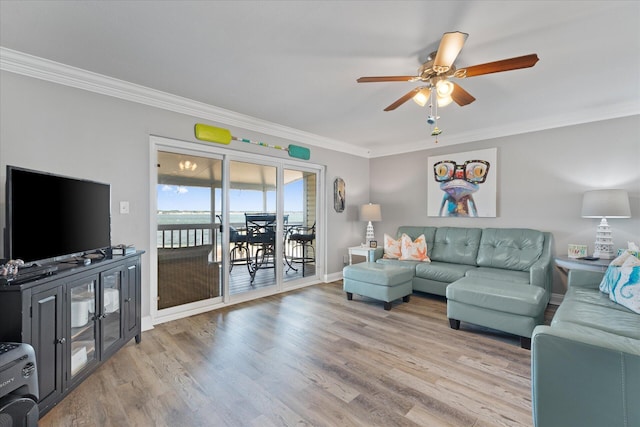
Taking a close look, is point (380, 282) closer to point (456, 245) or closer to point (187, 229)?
point (456, 245)

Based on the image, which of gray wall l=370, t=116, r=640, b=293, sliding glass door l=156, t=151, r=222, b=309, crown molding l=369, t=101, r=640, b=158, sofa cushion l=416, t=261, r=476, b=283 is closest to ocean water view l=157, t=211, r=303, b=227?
sliding glass door l=156, t=151, r=222, b=309

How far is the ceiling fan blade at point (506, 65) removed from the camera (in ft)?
5.76

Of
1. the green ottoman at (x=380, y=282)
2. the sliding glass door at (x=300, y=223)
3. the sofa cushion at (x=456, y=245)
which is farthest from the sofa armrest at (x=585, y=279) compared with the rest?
the sliding glass door at (x=300, y=223)

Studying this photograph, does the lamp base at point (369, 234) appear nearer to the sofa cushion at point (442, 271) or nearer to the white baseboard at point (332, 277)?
the white baseboard at point (332, 277)

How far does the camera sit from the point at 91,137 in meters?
2.58

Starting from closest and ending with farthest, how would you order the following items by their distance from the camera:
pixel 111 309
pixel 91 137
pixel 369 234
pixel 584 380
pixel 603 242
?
pixel 584 380 < pixel 111 309 < pixel 91 137 < pixel 603 242 < pixel 369 234

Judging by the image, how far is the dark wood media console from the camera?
4.91ft

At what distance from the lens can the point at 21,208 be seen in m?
1.68

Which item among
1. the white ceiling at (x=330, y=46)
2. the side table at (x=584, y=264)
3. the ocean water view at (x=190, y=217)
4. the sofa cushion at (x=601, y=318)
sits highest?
the white ceiling at (x=330, y=46)

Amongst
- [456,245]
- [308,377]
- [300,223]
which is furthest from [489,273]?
[300,223]

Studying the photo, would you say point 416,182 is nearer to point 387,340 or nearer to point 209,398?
point 387,340

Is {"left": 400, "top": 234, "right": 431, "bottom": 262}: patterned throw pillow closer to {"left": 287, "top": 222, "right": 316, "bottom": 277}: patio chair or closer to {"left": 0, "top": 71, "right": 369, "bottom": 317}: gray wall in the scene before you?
{"left": 287, "top": 222, "right": 316, "bottom": 277}: patio chair

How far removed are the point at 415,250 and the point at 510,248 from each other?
1.20 metres

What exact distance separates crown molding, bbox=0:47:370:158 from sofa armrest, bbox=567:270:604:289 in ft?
11.9
